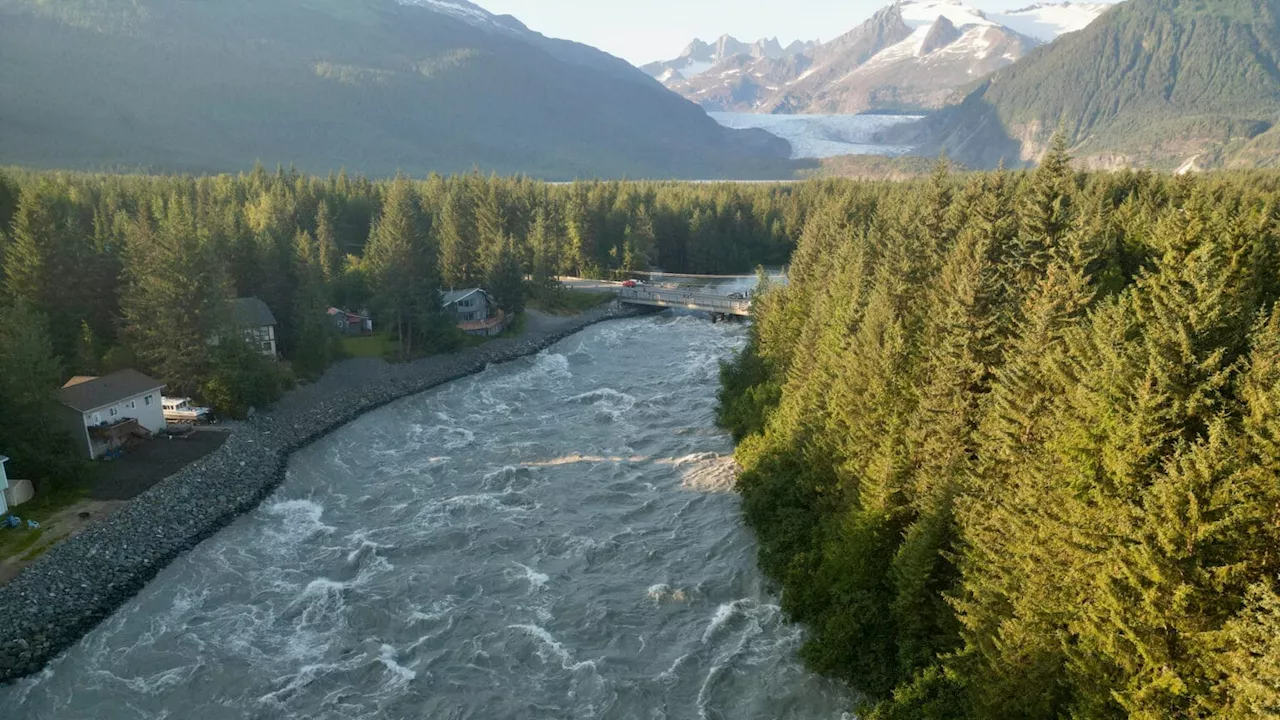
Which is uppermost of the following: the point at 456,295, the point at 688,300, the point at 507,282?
the point at 507,282

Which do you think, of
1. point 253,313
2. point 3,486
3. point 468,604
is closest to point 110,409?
point 3,486

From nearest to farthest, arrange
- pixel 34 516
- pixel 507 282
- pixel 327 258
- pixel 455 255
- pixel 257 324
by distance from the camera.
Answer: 1. pixel 34 516
2. pixel 257 324
3. pixel 327 258
4. pixel 507 282
5. pixel 455 255

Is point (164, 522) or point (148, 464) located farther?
point (148, 464)

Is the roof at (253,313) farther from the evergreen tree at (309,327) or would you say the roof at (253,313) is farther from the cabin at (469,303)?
the cabin at (469,303)

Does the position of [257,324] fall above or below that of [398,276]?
below

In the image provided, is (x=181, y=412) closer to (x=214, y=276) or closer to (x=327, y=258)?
(x=214, y=276)

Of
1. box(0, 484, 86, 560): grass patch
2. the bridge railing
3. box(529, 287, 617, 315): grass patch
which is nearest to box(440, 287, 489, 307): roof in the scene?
box(529, 287, 617, 315): grass patch
